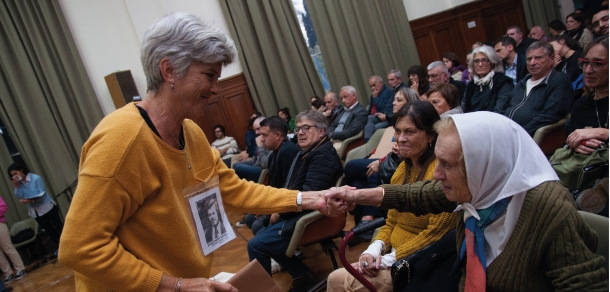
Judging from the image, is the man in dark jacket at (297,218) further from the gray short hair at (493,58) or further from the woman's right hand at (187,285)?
the gray short hair at (493,58)

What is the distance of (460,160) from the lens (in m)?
1.34

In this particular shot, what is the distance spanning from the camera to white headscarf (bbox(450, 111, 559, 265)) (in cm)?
124

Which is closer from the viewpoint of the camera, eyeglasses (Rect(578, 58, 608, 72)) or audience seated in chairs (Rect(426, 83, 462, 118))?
eyeglasses (Rect(578, 58, 608, 72))

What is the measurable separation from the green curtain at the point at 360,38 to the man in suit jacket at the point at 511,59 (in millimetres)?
3366

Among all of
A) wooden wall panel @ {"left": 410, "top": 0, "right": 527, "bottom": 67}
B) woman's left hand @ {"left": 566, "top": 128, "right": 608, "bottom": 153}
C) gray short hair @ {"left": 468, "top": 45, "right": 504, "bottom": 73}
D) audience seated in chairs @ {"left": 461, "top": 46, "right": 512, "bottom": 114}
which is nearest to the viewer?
woman's left hand @ {"left": 566, "top": 128, "right": 608, "bottom": 153}

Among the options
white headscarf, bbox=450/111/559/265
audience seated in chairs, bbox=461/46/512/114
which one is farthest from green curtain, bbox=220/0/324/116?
white headscarf, bbox=450/111/559/265

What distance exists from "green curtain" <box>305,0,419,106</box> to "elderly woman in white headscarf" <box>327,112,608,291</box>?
Result: 23.1ft

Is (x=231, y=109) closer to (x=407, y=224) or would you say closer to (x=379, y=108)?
(x=379, y=108)

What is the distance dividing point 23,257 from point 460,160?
7339 millimetres

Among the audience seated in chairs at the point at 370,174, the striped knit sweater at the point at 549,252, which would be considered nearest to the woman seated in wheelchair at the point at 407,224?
the striped knit sweater at the point at 549,252

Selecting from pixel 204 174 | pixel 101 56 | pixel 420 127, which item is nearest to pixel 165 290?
pixel 204 174

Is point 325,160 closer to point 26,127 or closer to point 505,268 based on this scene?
point 505,268

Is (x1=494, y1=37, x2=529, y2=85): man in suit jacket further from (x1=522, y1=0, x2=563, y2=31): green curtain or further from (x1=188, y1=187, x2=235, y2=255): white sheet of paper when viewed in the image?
(x1=188, y1=187, x2=235, y2=255): white sheet of paper

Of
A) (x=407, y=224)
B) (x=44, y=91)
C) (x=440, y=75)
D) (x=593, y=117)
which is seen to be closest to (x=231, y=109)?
(x=44, y=91)
